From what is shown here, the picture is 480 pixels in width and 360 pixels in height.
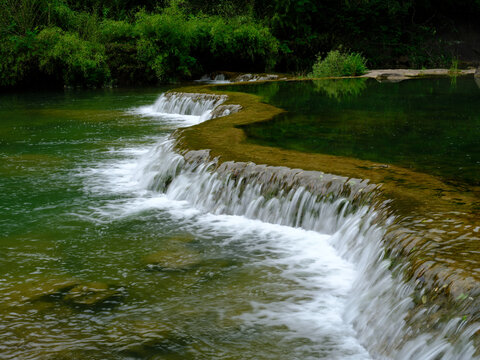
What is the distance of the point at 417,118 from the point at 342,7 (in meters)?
25.8

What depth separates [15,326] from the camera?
4.73 metres

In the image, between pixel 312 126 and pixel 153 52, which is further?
pixel 153 52

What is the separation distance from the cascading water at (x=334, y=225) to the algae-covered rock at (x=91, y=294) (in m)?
1.33

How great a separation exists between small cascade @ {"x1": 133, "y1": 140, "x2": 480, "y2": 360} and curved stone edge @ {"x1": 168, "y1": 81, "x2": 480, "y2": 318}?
0.12 meters

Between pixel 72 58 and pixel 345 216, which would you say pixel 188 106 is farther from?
pixel 72 58

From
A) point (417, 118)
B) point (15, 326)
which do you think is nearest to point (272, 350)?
point (15, 326)

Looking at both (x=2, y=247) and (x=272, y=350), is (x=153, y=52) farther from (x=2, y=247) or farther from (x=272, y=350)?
(x=272, y=350)

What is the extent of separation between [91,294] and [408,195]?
10.7 ft

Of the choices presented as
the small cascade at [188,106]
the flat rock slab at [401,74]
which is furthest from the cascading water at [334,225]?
the flat rock slab at [401,74]

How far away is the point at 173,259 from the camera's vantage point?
6.22 m

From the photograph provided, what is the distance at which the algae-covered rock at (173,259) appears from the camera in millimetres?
6032

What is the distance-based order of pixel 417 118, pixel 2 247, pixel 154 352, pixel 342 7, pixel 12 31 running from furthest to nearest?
pixel 342 7, pixel 12 31, pixel 417 118, pixel 2 247, pixel 154 352

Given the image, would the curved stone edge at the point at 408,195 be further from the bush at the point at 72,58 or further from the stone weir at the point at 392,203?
the bush at the point at 72,58

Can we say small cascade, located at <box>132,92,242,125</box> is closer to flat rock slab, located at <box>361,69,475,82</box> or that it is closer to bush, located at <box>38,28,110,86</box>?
flat rock slab, located at <box>361,69,475,82</box>
